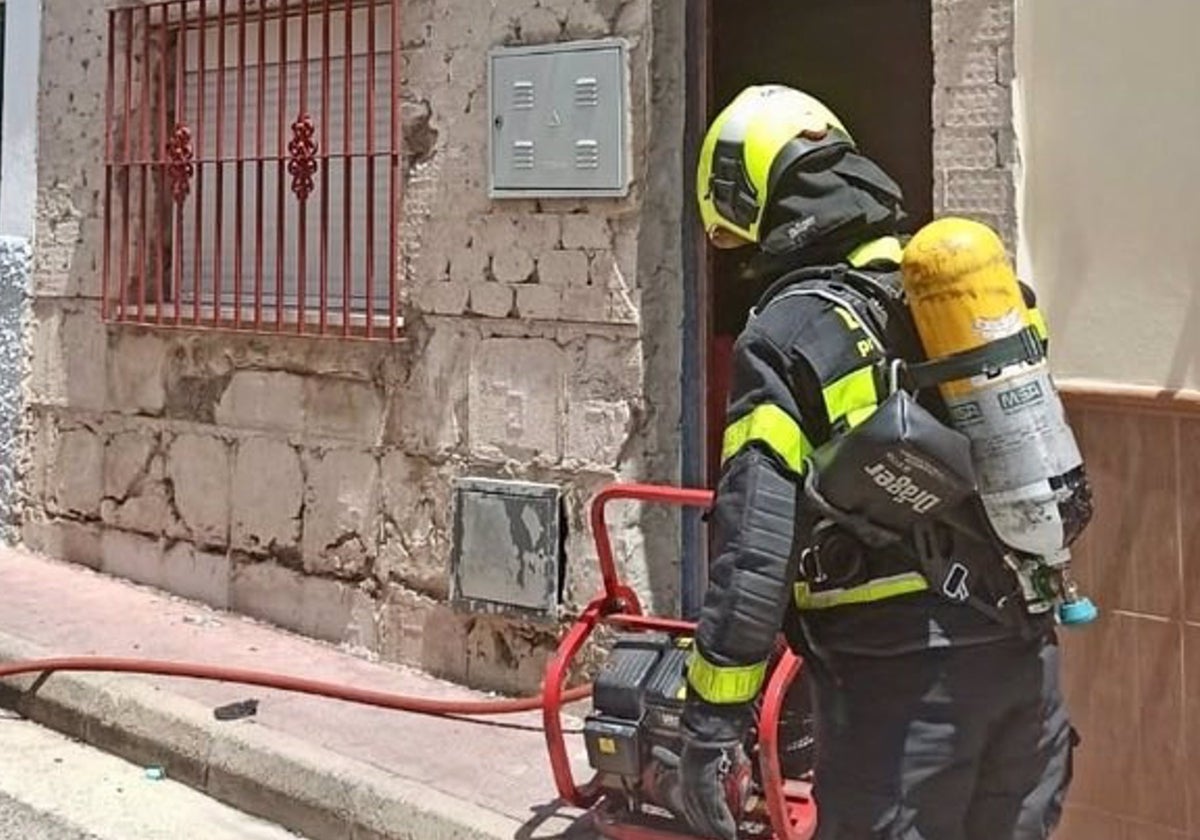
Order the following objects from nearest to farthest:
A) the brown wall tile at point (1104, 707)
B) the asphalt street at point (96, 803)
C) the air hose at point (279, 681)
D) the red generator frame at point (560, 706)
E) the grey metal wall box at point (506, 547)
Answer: the red generator frame at point (560, 706)
the brown wall tile at point (1104, 707)
the asphalt street at point (96, 803)
the air hose at point (279, 681)
the grey metal wall box at point (506, 547)

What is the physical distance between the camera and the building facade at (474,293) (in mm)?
4051

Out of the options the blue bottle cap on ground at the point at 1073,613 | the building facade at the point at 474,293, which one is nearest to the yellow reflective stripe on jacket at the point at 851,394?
the blue bottle cap on ground at the point at 1073,613

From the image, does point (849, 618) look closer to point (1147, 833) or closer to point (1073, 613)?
point (1073, 613)

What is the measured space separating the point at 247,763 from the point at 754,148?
2.85 m

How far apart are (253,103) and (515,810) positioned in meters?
3.46

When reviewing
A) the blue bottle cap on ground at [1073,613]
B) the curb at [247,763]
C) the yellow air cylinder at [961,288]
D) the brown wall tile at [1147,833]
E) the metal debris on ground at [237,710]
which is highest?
the yellow air cylinder at [961,288]

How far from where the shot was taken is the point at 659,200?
17.1ft

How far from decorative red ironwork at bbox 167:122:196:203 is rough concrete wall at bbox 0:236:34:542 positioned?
3.74ft

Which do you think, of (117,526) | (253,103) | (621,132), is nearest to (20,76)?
(253,103)

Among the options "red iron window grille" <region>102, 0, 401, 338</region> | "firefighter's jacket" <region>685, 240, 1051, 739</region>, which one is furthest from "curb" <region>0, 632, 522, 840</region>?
"firefighter's jacket" <region>685, 240, 1051, 739</region>

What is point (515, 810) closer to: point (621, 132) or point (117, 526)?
point (621, 132)

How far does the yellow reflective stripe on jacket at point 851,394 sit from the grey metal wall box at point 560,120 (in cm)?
242

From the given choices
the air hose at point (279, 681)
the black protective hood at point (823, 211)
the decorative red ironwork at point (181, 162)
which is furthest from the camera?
the decorative red ironwork at point (181, 162)

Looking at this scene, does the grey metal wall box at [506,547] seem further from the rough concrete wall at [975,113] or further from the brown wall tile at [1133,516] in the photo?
the brown wall tile at [1133,516]
